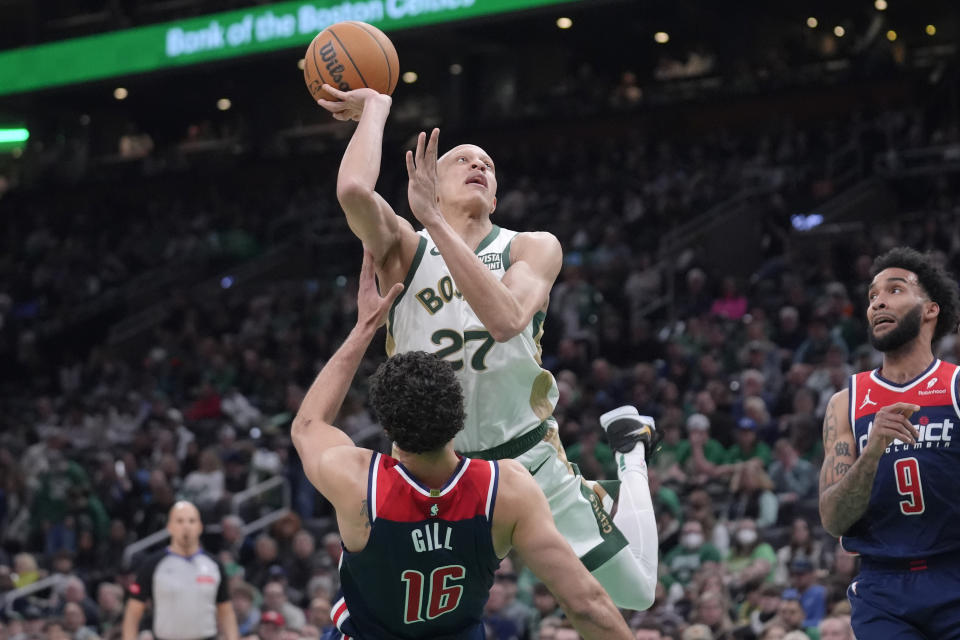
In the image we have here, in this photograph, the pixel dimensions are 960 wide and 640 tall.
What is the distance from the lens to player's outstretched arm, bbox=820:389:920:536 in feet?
16.1

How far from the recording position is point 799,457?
1185 centimetres

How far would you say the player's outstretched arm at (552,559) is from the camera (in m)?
4.07

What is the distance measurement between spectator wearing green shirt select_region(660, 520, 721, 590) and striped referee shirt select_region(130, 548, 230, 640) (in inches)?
143

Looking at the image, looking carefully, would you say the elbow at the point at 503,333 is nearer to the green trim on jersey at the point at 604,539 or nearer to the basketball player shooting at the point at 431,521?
the basketball player shooting at the point at 431,521

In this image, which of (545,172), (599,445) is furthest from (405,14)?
(599,445)

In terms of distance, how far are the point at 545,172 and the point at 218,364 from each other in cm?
637

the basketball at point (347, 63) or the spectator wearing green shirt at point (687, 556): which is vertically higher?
the basketball at point (347, 63)

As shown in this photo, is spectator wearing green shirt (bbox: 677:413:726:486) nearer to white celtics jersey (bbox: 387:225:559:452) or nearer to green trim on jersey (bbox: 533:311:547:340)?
green trim on jersey (bbox: 533:311:547:340)

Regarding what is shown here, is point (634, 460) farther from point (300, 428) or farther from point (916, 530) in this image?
point (300, 428)

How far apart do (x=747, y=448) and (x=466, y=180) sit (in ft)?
24.3

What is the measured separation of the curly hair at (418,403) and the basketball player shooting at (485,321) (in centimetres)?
73

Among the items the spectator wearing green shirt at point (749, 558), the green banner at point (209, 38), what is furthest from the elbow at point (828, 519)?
the green banner at point (209, 38)

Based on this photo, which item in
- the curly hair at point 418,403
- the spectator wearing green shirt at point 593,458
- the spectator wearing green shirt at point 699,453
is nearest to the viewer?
the curly hair at point 418,403

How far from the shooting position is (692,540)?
11.2 metres
